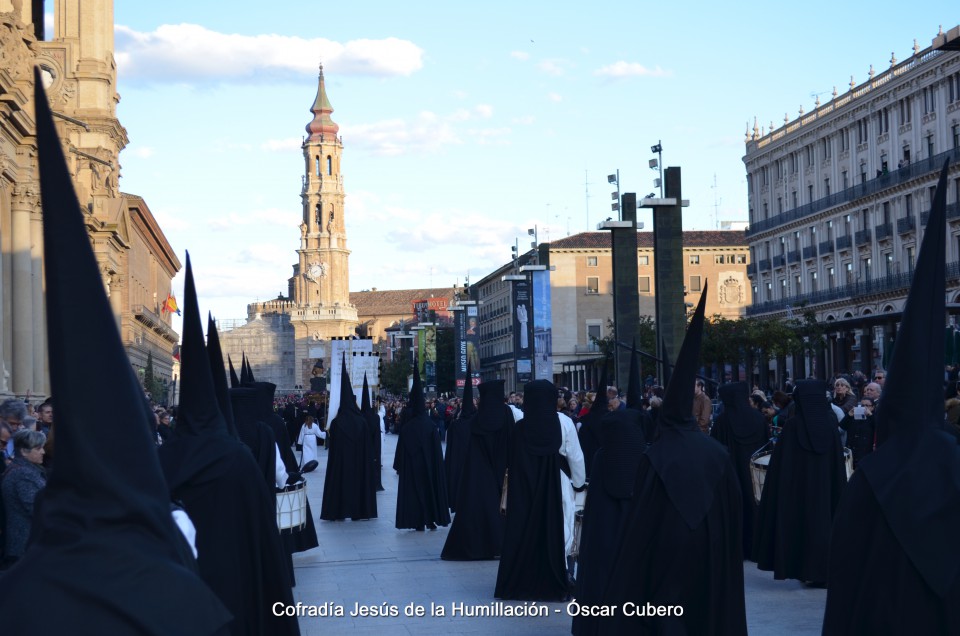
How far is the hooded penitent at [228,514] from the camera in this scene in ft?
21.0

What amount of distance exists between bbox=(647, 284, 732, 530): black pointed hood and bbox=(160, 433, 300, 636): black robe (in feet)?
6.77

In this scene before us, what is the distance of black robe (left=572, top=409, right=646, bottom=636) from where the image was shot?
8.75m

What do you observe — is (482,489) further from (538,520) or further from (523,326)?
(523,326)

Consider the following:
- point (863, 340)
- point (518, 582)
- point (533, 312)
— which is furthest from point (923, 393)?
point (863, 340)

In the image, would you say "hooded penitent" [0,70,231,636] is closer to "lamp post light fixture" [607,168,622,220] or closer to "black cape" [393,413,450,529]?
"black cape" [393,413,450,529]

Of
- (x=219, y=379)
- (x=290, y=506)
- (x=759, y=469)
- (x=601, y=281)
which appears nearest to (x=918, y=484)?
(x=219, y=379)

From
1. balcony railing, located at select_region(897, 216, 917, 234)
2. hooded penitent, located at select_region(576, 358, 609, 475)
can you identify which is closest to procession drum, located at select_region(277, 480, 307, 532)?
hooded penitent, located at select_region(576, 358, 609, 475)

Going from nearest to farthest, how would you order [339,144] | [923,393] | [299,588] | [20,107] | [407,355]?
[923,393] < [299,588] < [20,107] < [407,355] < [339,144]

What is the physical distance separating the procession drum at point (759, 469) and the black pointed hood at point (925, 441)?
6.50 meters

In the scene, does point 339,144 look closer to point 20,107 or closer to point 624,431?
point 20,107

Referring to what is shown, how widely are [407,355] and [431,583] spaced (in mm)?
106243

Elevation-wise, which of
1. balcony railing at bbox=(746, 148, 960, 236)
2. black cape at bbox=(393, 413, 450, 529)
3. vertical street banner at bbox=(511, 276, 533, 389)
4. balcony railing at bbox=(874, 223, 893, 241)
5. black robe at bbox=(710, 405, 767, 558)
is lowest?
black cape at bbox=(393, 413, 450, 529)

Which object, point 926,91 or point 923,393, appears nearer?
point 923,393

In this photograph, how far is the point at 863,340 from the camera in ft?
192
